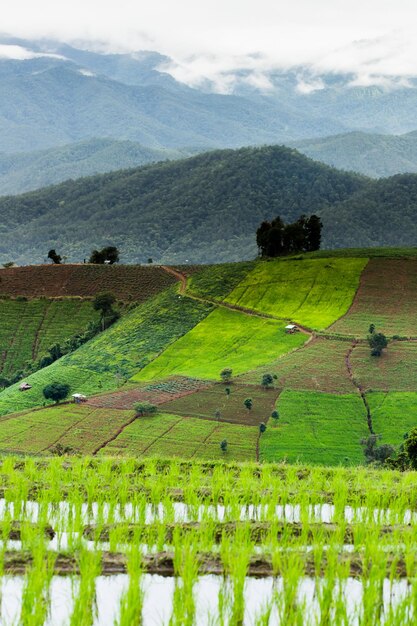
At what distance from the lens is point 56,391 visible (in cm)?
7631

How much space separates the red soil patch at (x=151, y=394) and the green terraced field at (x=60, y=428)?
6.95ft

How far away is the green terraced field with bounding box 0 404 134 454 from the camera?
60.7 meters

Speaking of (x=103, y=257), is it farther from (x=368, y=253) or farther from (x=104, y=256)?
(x=368, y=253)

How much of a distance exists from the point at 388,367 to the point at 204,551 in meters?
69.0

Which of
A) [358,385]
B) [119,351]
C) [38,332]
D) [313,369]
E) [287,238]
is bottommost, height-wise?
[358,385]

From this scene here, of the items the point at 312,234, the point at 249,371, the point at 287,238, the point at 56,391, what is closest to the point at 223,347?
the point at 249,371

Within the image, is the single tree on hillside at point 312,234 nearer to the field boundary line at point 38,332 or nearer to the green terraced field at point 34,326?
the green terraced field at point 34,326

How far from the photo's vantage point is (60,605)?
10641 mm

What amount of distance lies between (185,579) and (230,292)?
10739 cm

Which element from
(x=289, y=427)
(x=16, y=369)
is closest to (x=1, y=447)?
(x=289, y=427)

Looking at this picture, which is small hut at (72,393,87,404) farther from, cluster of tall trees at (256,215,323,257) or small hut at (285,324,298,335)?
cluster of tall trees at (256,215,323,257)

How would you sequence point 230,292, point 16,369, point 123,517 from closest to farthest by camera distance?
point 123,517, point 16,369, point 230,292

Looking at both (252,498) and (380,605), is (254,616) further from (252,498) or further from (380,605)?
(252,498)

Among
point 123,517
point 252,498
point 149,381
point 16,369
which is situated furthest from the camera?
point 16,369
